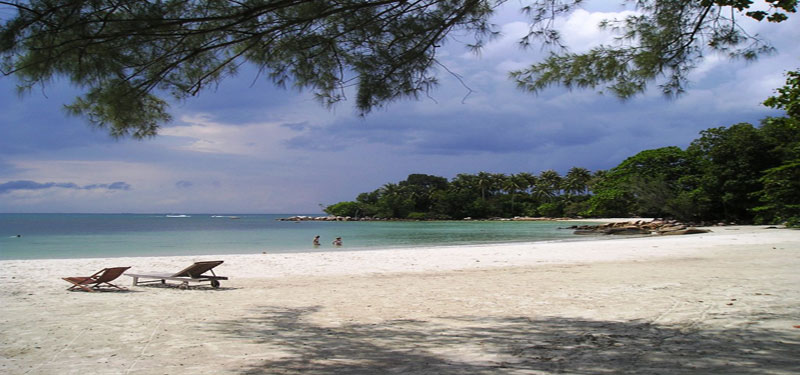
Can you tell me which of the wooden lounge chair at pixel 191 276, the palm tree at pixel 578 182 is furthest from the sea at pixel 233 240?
the palm tree at pixel 578 182

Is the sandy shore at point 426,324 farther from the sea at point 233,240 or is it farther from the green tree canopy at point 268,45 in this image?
the sea at point 233,240

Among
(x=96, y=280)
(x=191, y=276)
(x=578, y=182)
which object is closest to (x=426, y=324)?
(x=191, y=276)

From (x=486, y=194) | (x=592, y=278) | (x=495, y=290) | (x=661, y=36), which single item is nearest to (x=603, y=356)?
(x=661, y=36)

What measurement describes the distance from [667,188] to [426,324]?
4535cm

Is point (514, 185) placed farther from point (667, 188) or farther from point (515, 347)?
point (515, 347)

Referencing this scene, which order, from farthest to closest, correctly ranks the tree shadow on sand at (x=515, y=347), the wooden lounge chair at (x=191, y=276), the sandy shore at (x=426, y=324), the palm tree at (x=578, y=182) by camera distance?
the palm tree at (x=578, y=182) → the wooden lounge chair at (x=191, y=276) → the sandy shore at (x=426, y=324) → the tree shadow on sand at (x=515, y=347)

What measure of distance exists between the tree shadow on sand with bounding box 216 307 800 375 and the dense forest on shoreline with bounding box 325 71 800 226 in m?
5.24

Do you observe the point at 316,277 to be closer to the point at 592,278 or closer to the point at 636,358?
the point at 592,278

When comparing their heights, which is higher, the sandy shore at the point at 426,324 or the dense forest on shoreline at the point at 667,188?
the dense forest on shoreline at the point at 667,188

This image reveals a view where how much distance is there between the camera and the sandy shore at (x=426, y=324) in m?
3.90

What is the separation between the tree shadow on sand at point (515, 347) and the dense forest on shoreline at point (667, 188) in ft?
17.2

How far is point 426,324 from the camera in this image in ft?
18.2

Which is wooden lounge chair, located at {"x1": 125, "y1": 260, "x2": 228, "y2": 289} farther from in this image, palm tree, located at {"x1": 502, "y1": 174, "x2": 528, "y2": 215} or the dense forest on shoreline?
palm tree, located at {"x1": 502, "y1": 174, "x2": 528, "y2": 215}

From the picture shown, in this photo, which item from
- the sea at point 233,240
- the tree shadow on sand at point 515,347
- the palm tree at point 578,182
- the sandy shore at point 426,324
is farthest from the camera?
the palm tree at point 578,182
